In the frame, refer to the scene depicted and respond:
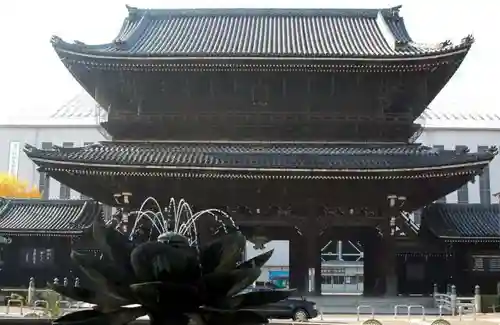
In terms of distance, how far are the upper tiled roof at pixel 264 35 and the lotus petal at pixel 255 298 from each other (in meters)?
17.8

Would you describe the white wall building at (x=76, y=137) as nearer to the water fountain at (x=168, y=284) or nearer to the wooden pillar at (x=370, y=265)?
the wooden pillar at (x=370, y=265)

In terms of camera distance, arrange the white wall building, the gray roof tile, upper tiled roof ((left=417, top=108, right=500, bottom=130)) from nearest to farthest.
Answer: the white wall building → upper tiled roof ((left=417, top=108, right=500, bottom=130)) → the gray roof tile

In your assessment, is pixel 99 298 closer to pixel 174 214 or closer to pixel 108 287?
pixel 108 287

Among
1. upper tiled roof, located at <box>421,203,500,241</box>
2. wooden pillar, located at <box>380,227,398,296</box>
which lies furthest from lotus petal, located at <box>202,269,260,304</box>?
upper tiled roof, located at <box>421,203,500,241</box>

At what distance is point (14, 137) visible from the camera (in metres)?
69.2

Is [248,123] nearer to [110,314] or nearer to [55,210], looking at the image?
[55,210]

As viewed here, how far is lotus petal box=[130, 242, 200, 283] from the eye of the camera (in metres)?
8.48

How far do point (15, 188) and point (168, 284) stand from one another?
59121 mm

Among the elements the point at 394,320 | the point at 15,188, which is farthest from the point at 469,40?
the point at 15,188

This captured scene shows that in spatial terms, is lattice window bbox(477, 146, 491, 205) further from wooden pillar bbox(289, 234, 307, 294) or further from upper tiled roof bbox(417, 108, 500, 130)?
wooden pillar bbox(289, 234, 307, 294)

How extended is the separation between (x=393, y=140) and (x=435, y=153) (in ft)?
8.12

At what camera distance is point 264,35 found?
3138 cm

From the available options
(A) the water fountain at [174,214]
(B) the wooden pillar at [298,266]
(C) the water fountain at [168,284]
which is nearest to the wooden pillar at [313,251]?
(B) the wooden pillar at [298,266]

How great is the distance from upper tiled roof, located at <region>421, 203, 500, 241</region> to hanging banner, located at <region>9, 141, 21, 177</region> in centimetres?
4862
